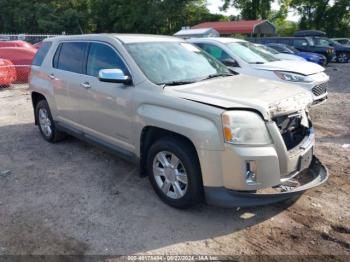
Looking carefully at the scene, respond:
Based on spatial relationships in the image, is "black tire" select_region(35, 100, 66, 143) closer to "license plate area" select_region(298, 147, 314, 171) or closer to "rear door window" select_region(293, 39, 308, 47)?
"license plate area" select_region(298, 147, 314, 171)

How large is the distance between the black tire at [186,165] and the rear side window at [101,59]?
1051mm

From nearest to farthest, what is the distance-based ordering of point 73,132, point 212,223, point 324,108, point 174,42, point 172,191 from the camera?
1. point 212,223
2. point 172,191
3. point 174,42
4. point 73,132
5. point 324,108

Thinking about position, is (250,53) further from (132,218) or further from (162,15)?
(162,15)

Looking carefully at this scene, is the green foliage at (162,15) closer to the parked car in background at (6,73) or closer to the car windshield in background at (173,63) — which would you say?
the parked car in background at (6,73)

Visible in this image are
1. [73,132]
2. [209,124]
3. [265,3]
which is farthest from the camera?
[265,3]

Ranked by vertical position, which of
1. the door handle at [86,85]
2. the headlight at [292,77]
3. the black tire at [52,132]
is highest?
the door handle at [86,85]

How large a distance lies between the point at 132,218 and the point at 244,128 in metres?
1.50

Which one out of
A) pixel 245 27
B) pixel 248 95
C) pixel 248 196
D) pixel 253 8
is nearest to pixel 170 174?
pixel 248 196

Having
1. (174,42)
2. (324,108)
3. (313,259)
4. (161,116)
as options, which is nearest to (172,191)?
(161,116)

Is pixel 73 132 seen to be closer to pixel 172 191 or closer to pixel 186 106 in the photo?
pixel 172 191

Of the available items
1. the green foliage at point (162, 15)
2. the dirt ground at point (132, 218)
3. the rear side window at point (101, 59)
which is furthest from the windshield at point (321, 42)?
the rear side window at point (101, 59)

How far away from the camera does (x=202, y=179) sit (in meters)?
3.54

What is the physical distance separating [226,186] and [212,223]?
53cm

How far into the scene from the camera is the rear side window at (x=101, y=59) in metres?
4.46
